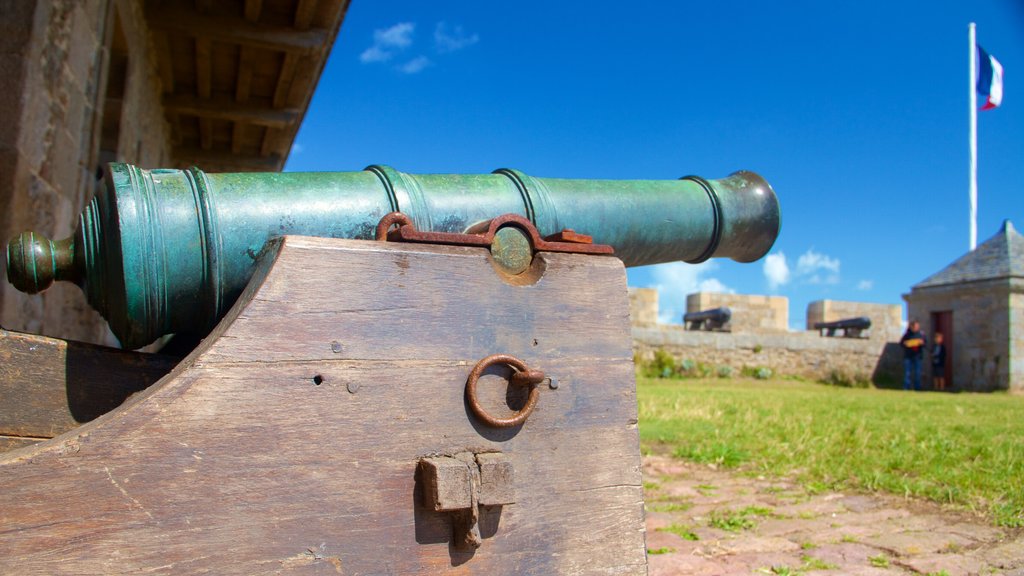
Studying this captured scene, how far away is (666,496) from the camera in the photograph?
4215 mm

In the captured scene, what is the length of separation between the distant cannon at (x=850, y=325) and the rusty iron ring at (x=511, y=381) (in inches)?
736

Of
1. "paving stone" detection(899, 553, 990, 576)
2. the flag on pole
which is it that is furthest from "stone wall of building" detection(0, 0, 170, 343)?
the flag on pole

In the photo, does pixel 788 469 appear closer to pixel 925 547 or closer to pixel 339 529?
pixel 925 547

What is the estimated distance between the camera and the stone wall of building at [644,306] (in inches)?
677

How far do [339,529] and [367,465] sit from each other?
141 mm

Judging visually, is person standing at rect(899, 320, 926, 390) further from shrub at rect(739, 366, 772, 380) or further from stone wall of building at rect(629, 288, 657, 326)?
stone wall of building at rect(629, 288, 657, 326)

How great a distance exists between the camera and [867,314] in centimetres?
2023

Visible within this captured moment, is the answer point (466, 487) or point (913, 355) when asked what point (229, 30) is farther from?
point (913, 355)

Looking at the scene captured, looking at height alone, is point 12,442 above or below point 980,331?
below

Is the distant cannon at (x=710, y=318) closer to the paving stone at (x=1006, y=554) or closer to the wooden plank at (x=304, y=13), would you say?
the wooden plank at (x=304, y=13)

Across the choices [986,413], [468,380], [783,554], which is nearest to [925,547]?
[783,554]

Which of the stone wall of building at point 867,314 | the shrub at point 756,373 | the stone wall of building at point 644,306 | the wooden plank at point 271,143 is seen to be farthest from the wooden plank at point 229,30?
the stone wall of building at point 867,314

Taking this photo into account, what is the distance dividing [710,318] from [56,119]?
49.8 ft

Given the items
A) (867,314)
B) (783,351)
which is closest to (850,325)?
(867,314)
